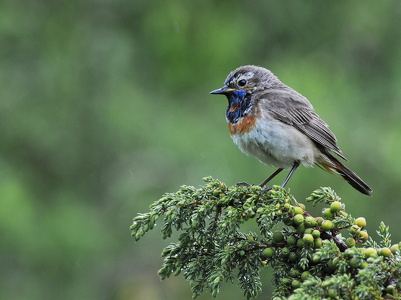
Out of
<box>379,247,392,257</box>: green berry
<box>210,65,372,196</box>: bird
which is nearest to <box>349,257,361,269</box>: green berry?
<box>379,247,392,257</box>: green berry

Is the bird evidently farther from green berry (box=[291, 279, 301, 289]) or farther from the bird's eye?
green berry (box=[291, 279, 301, 289])

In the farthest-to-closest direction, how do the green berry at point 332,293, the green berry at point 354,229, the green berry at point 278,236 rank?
the green berry at point 278,236 < the green berry at point 354,229 < the green berry at point 332,293

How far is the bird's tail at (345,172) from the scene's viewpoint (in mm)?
4660

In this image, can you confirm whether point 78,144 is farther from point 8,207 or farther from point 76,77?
point 8,207

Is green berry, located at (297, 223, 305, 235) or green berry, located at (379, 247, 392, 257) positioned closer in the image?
green berry, located at (379, 247, 392, 257)

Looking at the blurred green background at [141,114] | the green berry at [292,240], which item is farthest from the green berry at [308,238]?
the blurred green background at [141,114]

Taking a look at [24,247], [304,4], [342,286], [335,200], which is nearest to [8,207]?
[24,247]

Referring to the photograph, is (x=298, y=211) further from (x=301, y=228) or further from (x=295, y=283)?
(x=295, y=283)

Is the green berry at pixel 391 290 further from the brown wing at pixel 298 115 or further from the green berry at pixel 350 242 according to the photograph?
the brown wing at pixel 298 115

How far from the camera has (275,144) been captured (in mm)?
4441

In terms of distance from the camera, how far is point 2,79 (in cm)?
797

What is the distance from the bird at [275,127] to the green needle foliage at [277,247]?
1.29 m

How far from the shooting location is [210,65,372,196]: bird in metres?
4.46

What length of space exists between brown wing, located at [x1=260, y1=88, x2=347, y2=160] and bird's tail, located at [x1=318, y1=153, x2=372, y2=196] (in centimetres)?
9
